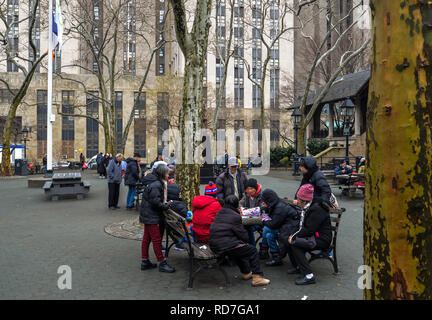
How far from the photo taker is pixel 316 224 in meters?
4.93

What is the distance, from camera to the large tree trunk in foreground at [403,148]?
6.75ft

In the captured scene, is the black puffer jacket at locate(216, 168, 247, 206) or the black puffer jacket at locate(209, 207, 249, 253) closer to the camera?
the black puffer jacket at locate(209, 207, 249, 253)

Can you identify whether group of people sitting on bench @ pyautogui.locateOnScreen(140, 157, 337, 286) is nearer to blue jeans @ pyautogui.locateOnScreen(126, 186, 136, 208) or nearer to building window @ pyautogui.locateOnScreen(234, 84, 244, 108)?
blue jeans @ pyautogui.locateOnScreen(126, 186, 136, 208)

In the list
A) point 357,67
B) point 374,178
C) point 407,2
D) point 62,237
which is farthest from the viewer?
point 357,67

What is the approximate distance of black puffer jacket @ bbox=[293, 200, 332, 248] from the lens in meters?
4.94

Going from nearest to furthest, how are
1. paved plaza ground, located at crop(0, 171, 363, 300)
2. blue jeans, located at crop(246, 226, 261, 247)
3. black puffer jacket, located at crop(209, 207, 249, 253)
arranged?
paved plaza ground, located at crop(0, 171, 363, 300) < black puffer jacket, located at crop(209, 207, 249, 253) < blue jeans, located at crop(246, 226, 261, 247)

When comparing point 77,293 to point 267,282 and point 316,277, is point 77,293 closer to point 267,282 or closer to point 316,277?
point 267,282

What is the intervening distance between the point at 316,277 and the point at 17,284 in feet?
13.5

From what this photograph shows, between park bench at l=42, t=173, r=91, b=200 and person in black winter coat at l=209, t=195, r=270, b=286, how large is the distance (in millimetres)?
10568

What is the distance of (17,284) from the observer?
471cm

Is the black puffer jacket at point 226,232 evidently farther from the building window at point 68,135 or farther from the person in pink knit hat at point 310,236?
the building window at point 68,135

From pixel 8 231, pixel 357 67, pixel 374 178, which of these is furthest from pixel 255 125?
pixel 374 178

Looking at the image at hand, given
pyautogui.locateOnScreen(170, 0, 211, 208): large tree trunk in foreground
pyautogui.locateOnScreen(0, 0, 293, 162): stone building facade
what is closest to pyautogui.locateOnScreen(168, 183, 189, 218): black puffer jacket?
pyautogui.locateOnScreen(170, 0, 211, 208): large tree trunk in foreground

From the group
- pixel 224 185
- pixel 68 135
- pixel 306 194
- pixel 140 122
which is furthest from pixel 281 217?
pixel 68 135
